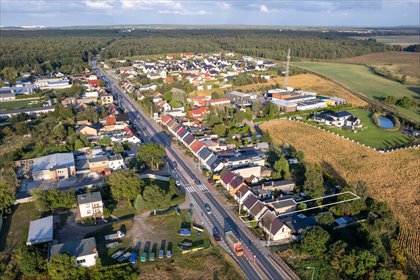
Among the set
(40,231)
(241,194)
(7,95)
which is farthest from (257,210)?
(7,95)

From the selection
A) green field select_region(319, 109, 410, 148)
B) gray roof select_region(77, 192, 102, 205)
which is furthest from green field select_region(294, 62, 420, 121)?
gray roof select_region(77, 192, 102, 205)

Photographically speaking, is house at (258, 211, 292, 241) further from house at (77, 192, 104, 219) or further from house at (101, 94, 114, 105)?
house at (101, 94, 114, 105)

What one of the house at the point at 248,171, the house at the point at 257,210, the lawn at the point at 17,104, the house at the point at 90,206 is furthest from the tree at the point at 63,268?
the lawn at the point at 17,104

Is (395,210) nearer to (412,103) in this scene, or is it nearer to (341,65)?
(412,103)

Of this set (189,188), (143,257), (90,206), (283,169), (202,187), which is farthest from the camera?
(283,169)

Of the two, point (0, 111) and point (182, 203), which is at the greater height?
point (0, 111)

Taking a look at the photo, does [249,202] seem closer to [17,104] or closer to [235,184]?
[235,184]

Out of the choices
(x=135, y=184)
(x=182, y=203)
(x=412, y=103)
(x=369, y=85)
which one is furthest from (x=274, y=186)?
(x=369, y=85)

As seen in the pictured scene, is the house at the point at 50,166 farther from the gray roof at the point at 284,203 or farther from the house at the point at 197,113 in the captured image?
the gray roof at the point at 284,203
